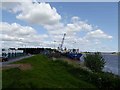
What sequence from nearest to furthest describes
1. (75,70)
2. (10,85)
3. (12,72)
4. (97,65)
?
(10,85)
(12,72)
(75,70)
(97,65)

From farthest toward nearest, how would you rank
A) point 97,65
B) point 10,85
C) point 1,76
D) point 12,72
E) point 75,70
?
point 97,65 < point 75,70 < point 12,72 < point 1,76 < point 10,85

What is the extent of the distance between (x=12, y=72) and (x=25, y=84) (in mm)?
8318

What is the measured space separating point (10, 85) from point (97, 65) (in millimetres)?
32324

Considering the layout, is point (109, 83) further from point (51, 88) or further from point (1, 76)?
point (1, 76)

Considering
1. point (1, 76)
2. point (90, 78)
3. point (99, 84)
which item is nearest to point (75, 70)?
point (90, 78)

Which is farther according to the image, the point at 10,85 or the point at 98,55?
the point at 98,55

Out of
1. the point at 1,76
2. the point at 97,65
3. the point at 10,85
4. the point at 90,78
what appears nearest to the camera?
the point at 10,85

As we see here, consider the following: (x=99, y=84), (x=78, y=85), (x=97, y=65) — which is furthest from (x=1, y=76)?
(x=97, y=65)

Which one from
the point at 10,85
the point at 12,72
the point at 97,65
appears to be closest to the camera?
the point at 10,85

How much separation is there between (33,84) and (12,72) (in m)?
8.10

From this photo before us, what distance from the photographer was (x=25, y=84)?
85.6 feet

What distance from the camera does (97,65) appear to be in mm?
56406

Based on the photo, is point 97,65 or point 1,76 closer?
point 1,76

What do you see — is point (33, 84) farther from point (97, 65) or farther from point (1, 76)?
point (97, 65)
